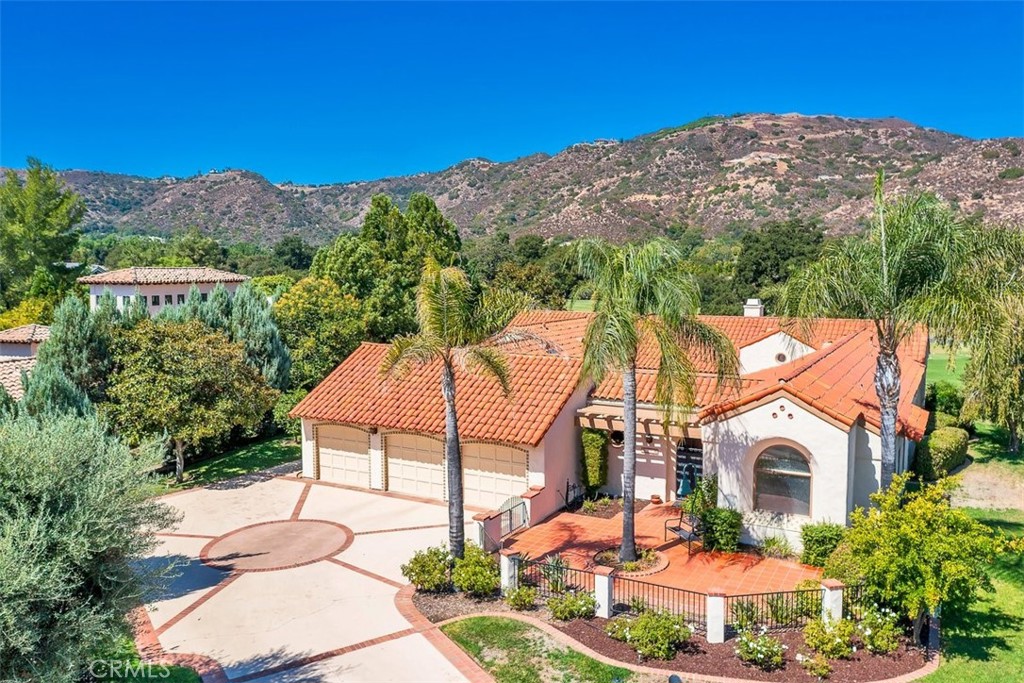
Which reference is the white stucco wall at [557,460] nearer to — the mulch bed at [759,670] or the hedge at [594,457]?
the hedge at [594,457]

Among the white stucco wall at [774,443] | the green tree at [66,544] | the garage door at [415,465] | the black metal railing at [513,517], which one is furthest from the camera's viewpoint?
the garage door at [415,465]

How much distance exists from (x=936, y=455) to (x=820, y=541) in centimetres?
878

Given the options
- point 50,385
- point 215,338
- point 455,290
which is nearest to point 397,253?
point 215,338

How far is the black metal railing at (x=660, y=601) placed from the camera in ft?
44.4

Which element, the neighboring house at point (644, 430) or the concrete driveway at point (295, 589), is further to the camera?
the neighboring house at point (644, 430)

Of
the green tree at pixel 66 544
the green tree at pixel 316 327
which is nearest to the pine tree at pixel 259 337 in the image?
the green tree at pixel 316 327

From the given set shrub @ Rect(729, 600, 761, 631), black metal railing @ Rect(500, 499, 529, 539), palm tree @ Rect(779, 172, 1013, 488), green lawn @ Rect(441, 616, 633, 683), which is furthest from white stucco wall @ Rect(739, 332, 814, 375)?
green lawn @ Rect(441, 616, 633, 683)

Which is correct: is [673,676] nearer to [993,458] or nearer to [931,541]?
[931,541]

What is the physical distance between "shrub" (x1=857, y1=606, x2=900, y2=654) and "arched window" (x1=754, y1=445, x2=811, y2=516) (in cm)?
439

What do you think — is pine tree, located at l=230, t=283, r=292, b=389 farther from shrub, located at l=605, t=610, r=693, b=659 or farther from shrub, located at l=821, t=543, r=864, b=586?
shrub, located at l=821, t=543, r=864, b=586

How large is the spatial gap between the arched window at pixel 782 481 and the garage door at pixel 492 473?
261 inches

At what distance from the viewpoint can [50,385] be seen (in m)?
22.6

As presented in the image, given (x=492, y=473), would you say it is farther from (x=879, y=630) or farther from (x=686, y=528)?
(x=879, y=630)

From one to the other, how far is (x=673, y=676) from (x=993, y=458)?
20.6m
